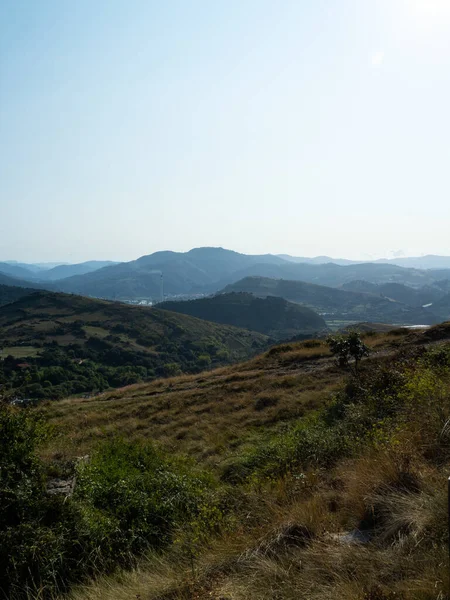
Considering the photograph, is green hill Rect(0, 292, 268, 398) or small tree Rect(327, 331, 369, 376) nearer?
small tree Rect(327, 331, 369, 376)

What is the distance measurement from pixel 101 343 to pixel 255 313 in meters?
93.2

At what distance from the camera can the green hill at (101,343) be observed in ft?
226

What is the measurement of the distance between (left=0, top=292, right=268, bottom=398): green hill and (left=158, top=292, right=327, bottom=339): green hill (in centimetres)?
3361

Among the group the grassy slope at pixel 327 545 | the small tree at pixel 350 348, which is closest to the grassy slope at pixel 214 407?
the small tree at pixel 350 348

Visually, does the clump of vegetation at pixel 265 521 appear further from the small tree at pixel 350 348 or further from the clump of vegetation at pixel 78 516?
the small tree at pixel 350 348

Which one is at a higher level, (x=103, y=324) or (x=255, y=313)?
(x=103, y=324)

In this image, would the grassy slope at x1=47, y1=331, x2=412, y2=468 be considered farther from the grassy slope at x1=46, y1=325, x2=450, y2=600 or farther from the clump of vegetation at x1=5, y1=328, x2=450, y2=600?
the grassy slope at x1=46, y1=325, x2=450, y2=600

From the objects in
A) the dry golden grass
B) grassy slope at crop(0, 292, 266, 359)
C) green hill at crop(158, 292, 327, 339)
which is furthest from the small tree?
green hill at crop(158, 292, 327, 339)

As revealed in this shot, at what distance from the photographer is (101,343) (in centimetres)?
9631

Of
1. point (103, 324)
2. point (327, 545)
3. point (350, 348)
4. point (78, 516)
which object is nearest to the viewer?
point (327, 545)

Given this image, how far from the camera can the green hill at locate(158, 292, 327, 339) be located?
16488 centimetres

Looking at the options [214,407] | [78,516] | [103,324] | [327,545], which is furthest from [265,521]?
[103,324]

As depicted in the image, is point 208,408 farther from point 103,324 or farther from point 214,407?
point 103,324

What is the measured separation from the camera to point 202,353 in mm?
103375
